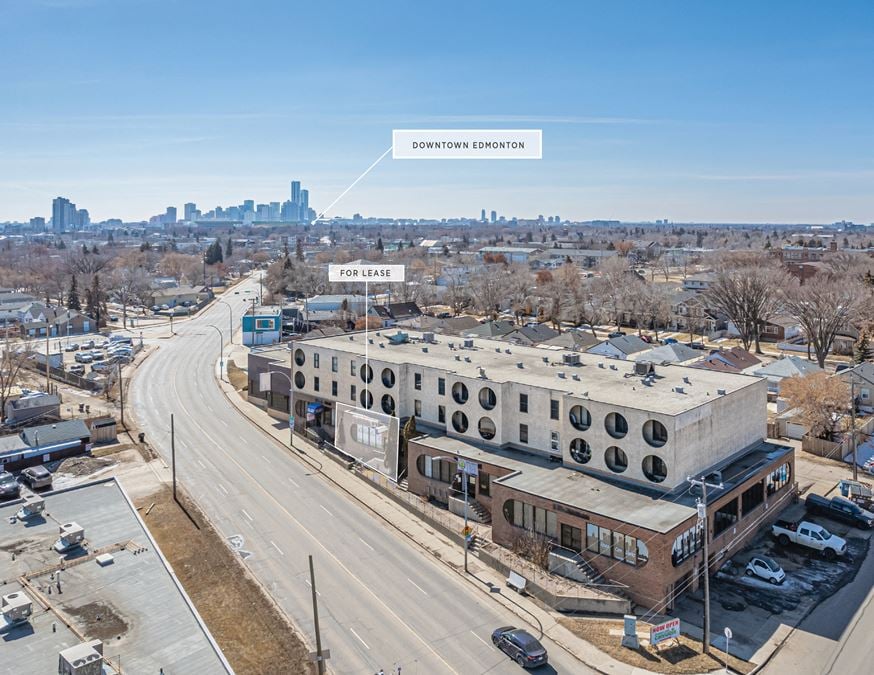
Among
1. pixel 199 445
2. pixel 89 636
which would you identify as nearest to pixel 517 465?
pixel 89 636

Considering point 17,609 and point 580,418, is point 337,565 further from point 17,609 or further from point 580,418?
point 580,418

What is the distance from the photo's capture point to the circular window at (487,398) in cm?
4197

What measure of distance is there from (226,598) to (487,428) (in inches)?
730

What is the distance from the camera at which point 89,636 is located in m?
23.0

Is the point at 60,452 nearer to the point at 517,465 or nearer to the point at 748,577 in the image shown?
the point at 517,465

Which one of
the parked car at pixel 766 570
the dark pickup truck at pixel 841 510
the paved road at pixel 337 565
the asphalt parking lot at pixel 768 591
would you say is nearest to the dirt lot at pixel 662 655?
the asphalt parking lot at pixel 768 591

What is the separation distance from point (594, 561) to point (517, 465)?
322 inches

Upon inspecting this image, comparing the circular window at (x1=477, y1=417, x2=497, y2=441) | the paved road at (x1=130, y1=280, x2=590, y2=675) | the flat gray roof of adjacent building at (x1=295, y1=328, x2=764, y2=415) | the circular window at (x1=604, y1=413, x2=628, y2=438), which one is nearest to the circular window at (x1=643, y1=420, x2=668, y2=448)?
the flat gray roof of adjacent building at (x1=295, y1=328, x2=764, y2=415)

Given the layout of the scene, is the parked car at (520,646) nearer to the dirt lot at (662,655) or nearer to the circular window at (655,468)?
the dirt lot at (662,655)

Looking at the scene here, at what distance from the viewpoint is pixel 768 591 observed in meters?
31.9

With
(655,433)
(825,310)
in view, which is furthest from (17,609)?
(825,310)

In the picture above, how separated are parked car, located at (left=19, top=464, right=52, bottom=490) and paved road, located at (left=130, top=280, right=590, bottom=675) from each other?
26.5 feet

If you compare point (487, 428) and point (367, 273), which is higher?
point (367, 273)

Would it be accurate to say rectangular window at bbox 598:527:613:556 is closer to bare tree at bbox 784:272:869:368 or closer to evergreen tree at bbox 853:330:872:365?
evergreen tree at bbox 853:330:872:365
